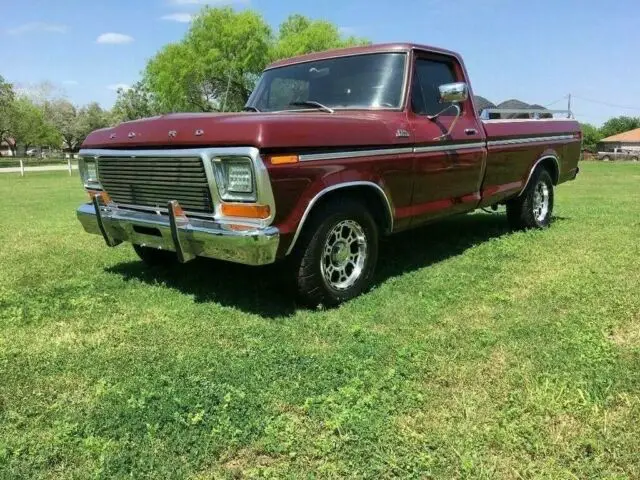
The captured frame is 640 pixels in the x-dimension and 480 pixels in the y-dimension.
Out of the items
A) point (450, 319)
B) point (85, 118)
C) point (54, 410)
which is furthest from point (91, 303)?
point (85, 118)

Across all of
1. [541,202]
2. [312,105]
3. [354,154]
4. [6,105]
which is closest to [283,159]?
[354,154]

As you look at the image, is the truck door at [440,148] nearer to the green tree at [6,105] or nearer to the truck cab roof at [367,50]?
the truck cab roof at [367,50]

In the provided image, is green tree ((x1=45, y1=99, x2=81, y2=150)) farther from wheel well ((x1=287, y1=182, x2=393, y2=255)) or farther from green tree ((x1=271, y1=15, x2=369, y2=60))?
wheel well ((x1=287, y1=182, x2=393, y2=255))

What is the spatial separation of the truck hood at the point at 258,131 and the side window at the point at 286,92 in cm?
65

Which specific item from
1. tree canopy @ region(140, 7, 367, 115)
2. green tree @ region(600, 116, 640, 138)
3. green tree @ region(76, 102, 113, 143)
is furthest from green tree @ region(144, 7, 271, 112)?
green tree @ region(600, 116, 640, 138)

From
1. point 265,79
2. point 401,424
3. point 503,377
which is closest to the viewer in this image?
point 401,424

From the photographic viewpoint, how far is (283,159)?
3.85 metres

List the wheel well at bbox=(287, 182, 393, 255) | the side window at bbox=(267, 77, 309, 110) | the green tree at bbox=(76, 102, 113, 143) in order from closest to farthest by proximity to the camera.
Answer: the wheel well at bbox=(287, 182, 393, 255), the side window at bbox=(267, 77, 309, 110), the green tree at bbox=(76, 102, 113, 143)

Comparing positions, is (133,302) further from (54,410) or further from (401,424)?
(401,424)

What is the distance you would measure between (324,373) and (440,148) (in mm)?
2780

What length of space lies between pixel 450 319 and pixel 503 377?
94 centimetres

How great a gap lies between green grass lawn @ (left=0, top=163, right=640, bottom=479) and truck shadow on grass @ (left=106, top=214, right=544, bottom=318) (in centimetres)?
3

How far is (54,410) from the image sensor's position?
3.01 meters

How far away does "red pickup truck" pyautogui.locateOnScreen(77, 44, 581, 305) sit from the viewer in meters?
3.89
